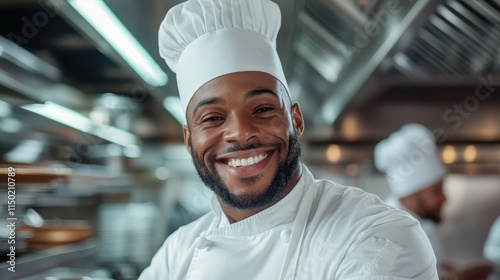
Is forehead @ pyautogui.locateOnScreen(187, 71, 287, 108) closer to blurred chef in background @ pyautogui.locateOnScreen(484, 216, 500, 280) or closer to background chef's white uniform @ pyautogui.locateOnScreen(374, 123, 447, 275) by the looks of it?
background chef's white uniform @ pyautogui.locateOnScreen(374, 123, 447, 275)

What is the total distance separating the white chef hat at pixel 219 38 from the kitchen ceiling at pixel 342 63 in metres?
0.18

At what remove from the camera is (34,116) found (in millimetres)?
1723

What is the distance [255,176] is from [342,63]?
0.99m

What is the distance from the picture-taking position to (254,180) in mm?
879

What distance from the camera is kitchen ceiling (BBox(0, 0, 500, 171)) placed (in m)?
1.30

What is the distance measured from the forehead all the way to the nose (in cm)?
4

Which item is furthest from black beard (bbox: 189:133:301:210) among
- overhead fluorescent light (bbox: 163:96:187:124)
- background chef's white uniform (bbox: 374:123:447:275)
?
background chef's white uniform (bbox: 374:123:447:275)

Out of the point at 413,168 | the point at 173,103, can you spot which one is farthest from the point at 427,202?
the point at 173,103

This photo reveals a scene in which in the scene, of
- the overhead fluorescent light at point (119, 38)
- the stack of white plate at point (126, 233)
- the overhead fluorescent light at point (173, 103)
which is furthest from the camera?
the stack of white plate at point (126, 233)

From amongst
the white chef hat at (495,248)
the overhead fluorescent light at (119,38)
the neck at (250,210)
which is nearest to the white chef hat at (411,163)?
the white chef hat at (495,248)

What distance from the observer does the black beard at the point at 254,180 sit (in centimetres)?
88

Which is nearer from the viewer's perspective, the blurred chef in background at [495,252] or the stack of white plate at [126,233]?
the blurred chef in background at [495,252]

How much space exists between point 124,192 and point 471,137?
191 cm

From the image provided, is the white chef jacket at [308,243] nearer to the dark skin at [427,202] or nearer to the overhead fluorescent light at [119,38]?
the overhead fluorescent light at [119,38]
